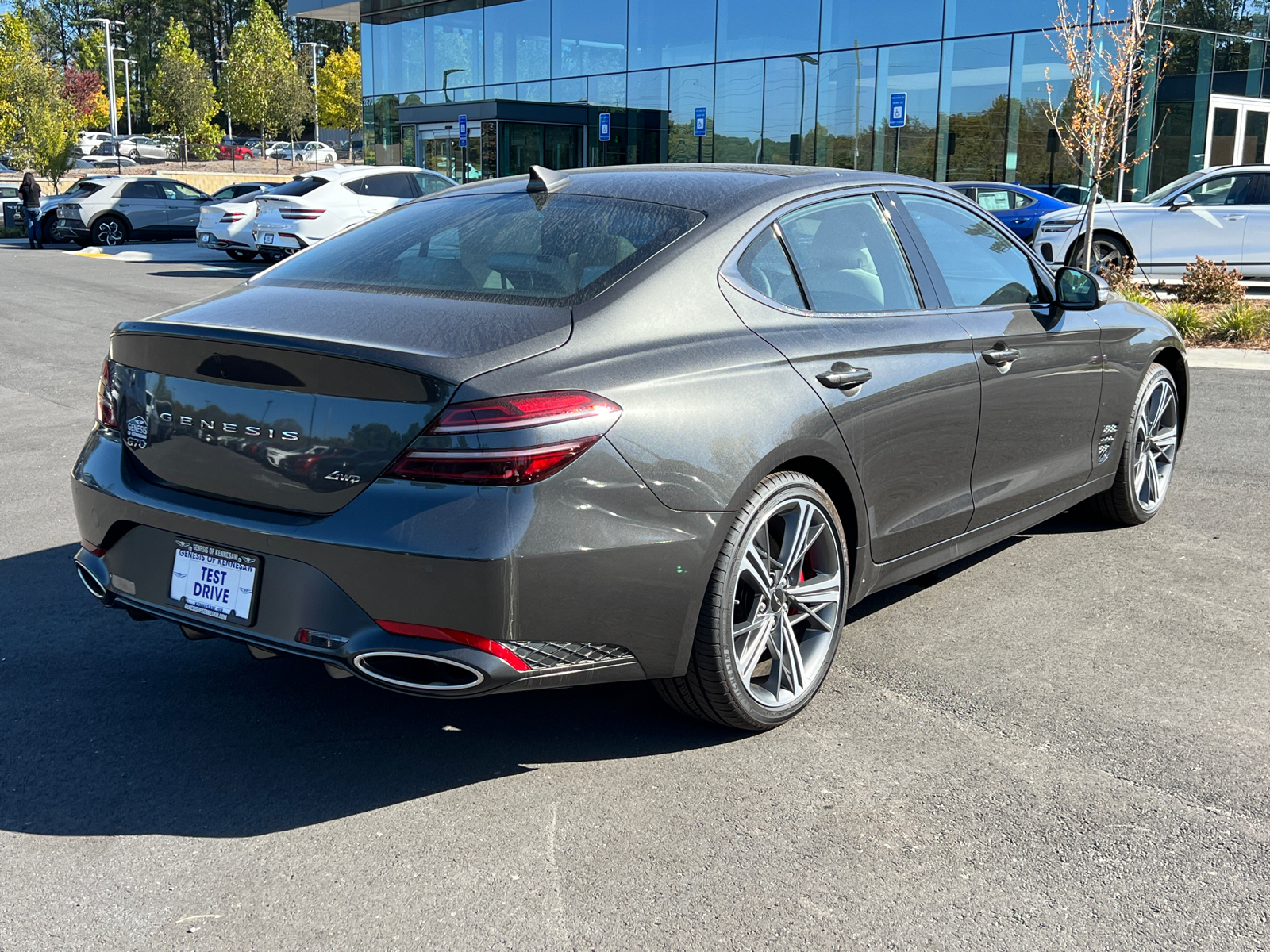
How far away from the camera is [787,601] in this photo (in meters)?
3.74

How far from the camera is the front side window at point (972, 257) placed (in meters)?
4.53

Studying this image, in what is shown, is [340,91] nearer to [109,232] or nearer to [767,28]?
[109,232]

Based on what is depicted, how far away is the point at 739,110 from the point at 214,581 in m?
29.0

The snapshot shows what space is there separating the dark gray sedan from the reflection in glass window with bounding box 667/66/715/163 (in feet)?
91.9

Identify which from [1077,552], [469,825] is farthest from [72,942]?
[1077,552]

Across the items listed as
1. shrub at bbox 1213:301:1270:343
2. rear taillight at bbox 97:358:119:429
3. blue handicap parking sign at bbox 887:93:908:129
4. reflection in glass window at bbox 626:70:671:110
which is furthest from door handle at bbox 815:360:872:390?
reflection in glass window at bbox 626:70:671:110

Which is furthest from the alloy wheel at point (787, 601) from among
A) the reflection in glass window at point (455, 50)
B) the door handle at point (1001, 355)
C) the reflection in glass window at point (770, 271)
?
the reflection in glass window at point (455, 50)

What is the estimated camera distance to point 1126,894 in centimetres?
285

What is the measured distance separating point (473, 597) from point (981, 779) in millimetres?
1513

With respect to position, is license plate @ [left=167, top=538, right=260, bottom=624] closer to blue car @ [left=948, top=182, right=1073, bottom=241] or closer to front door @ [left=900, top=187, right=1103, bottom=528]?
front door @ [left=900, top=187, right=1103, bottom=528]

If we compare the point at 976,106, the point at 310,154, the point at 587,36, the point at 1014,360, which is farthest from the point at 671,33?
the point at 310,154

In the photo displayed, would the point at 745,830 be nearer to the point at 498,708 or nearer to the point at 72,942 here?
the point at 498,708

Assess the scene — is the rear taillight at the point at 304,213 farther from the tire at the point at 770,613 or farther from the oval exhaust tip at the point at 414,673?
the oval exhaust tip at the point at 414,673

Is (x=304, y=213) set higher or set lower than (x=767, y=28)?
lower
